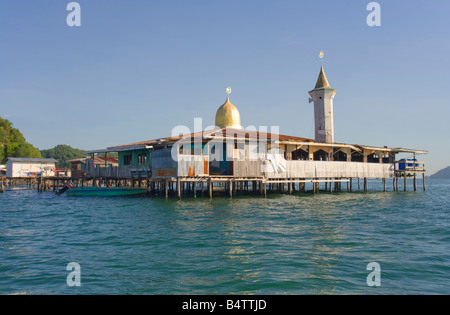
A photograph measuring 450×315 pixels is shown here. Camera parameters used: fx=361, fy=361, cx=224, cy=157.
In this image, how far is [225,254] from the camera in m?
12.4

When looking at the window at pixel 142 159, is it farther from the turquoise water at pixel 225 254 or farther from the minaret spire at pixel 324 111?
the minaret spire at pixel 324 111

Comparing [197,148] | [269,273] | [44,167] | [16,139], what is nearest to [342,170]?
[197,148]

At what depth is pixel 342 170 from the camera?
137 ft

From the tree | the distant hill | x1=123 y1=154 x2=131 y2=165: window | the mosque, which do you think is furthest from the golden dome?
the distant hill

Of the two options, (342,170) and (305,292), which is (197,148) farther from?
(305,292)

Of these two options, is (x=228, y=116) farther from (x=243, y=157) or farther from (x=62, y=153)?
(x=62, y=153)

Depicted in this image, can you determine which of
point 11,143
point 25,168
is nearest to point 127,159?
point 25,168

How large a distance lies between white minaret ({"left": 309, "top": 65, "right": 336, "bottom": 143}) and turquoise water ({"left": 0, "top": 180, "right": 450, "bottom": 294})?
2559 centimetres

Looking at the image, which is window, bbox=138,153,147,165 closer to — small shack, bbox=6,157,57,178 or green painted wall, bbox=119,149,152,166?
green painted wall, bbox=119,149,152,166

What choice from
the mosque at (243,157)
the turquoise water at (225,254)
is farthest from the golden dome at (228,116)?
the turquoise water at (225,254)

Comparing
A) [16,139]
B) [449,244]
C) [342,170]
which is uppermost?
[16,139]

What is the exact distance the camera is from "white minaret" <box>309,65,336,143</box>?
46.2m

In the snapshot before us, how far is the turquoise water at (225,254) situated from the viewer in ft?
31.2
